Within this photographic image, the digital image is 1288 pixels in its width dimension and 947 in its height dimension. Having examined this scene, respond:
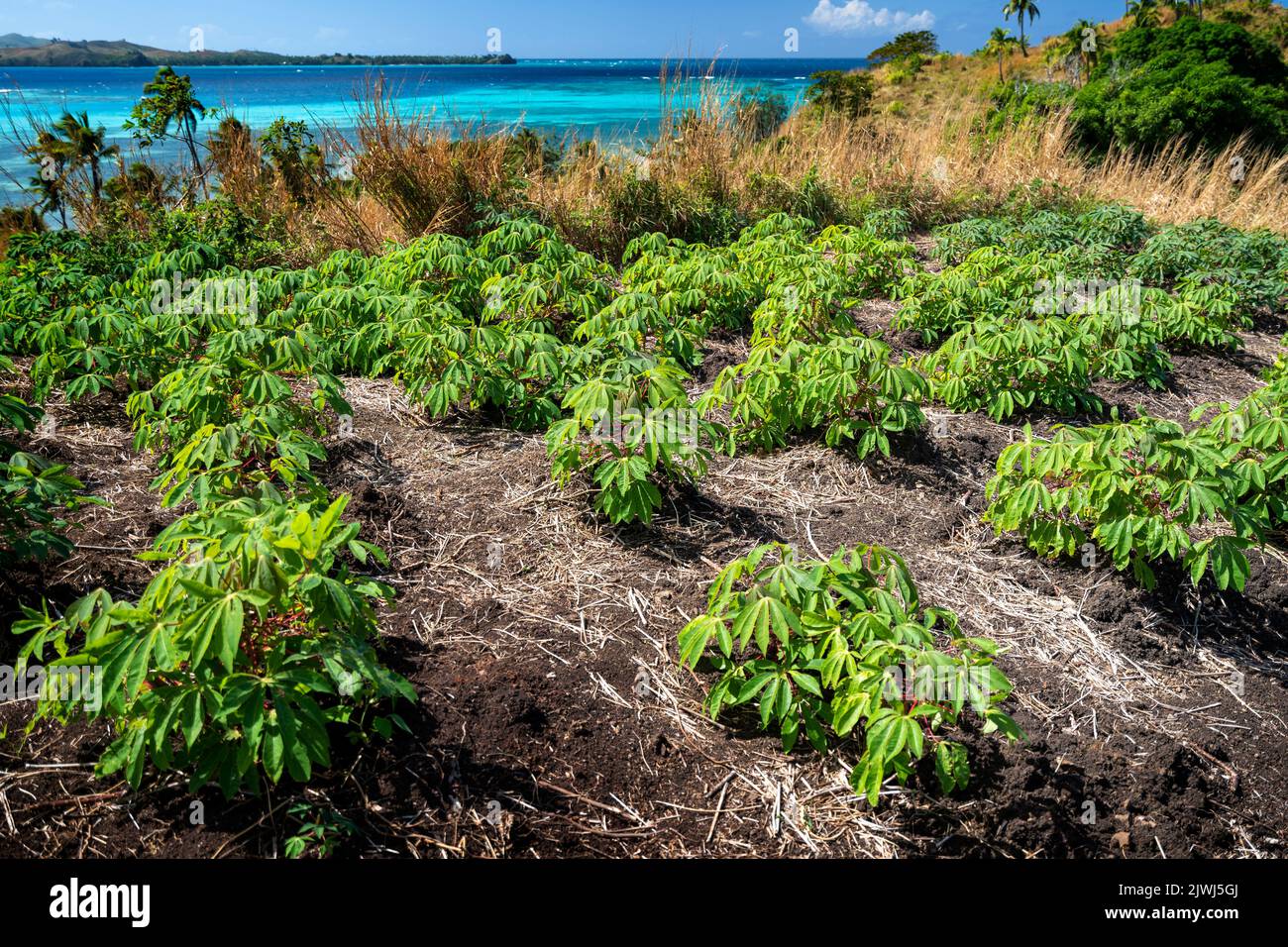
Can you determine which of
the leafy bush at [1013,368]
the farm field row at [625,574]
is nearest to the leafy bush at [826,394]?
the farm field row at [625,574]

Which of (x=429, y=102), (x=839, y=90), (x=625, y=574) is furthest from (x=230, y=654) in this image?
(x=839, y=90)

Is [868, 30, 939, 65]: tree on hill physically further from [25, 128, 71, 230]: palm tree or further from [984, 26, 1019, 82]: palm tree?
[25, 128, 71, 230]: palm tree

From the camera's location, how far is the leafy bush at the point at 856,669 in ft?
5.40

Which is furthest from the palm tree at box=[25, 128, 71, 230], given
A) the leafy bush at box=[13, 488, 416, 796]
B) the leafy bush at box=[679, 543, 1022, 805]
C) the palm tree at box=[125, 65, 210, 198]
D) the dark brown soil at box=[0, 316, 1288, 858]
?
the leafy bush at box=[679, 543, 1022, 805]

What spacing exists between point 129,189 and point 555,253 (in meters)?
3.99

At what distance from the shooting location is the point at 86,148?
7.39 meters

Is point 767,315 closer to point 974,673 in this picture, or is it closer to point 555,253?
point 555,253

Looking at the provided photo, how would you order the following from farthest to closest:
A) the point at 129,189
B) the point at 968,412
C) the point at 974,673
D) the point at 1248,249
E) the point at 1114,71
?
1. the point at 1114,71
2. the point at 129,189
3. the point at 1248,249
4. the point at 968,412
5. the point at 974,673

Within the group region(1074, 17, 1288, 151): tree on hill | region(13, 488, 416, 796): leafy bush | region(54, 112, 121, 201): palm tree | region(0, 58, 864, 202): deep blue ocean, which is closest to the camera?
region(13, 488, 416, 796): leafy bush

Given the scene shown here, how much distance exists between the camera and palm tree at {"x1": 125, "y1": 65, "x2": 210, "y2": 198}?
24.2 feet

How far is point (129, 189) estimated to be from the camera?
609cm

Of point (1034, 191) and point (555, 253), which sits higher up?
point (1034, 191)

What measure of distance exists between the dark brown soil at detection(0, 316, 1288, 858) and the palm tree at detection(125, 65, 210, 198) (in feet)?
18.6
